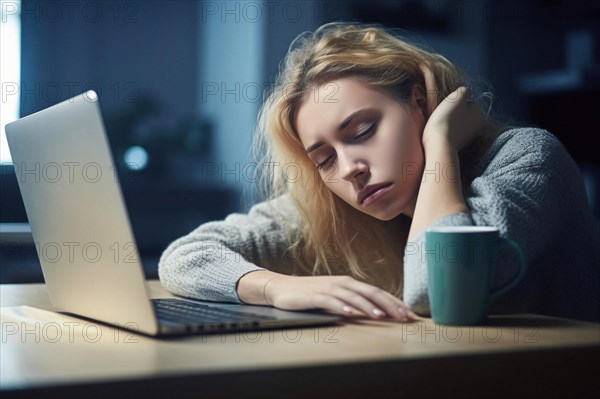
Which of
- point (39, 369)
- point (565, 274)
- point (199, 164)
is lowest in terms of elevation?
point (199, 164)

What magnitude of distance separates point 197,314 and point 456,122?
545 mm

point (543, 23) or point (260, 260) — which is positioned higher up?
point (543, 23)

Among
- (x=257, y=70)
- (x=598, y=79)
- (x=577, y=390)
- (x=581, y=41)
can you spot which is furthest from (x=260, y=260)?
(x=581, y=41)

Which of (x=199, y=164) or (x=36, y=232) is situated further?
(x=199, y=164)

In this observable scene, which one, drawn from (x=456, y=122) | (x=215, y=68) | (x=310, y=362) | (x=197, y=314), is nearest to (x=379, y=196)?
(x=456, y=122)

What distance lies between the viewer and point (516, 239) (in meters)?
0.97

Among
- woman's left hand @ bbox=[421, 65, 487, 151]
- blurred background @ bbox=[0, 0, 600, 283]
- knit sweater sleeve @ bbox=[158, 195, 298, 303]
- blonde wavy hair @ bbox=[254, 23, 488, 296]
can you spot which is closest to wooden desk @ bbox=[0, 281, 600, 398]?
knit sweater sleeve @ bbox=[158, 195, 298, 303]

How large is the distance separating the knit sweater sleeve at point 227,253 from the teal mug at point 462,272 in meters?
0.31

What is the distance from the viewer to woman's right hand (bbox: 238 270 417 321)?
88 centimetres

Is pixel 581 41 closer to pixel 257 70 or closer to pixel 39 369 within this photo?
pixel 257 70

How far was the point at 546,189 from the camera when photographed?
1.08 m

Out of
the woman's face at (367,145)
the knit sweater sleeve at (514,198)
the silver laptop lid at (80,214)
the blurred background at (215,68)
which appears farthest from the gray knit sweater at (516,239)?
the blurred background at (215,68)

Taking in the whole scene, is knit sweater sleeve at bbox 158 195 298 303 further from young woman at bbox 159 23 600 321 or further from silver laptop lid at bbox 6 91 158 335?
silver laptop lid at bbox 6 91 158 335

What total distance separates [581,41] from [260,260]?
2.58 meters
